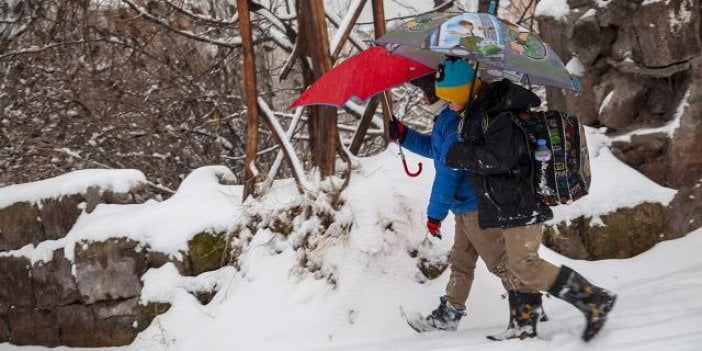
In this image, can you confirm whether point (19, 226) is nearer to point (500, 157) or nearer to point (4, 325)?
point (4, 325)

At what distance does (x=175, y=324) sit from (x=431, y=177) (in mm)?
2062

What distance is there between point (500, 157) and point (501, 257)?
26.5 inches

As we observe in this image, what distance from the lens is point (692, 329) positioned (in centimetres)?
262

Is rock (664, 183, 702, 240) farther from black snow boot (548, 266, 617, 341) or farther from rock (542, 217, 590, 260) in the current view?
black snow boot (548, 266, 617, 341)

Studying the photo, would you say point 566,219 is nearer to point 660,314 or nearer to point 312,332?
point 660,314

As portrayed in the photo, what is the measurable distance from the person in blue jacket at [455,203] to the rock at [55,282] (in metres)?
3.12

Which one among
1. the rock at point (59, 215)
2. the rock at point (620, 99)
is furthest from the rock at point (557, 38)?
the rock at point (59, 215)

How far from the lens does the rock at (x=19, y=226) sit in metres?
5.62

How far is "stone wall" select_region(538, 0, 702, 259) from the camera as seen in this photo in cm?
454

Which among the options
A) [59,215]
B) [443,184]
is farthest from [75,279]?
[443,184]

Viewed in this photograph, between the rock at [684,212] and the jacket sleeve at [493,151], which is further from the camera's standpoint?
the rock at [684,212]

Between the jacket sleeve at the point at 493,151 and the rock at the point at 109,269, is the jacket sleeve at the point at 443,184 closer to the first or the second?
the jacket sleeve at the point at 493,151

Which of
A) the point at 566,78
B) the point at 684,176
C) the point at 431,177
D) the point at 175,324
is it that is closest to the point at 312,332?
the point at 175,324

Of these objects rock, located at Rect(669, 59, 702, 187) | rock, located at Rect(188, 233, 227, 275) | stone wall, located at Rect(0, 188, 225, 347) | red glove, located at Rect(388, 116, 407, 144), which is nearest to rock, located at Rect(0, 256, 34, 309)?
stone wall, located at Rect(0, 188, 225, 347)
